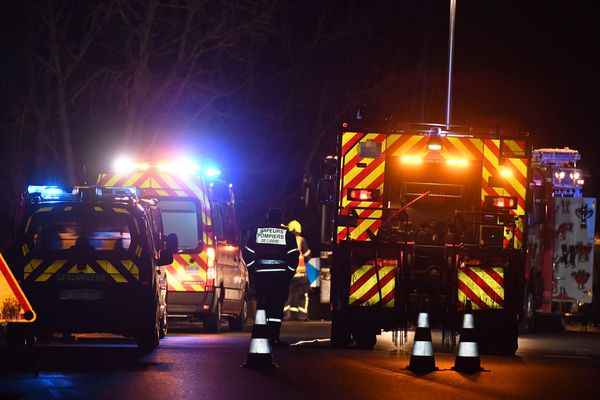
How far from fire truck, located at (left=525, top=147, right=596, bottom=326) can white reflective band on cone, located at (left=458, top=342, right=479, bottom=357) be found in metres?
10.3

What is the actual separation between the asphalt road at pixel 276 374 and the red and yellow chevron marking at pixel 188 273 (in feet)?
6.72

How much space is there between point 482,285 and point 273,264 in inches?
100

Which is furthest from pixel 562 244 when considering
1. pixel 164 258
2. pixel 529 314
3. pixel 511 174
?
pixel 164 258

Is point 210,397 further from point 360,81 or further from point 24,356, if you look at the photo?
point 360,81

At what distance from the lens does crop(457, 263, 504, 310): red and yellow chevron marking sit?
55.6 ft

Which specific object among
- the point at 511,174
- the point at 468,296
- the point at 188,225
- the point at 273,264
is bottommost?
the point at 468,296

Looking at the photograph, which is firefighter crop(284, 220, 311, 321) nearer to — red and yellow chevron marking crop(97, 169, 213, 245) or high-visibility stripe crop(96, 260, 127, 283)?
red and yellow chevron marking crop(97, 169, 213, 245)

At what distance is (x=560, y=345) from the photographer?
64.9 feet

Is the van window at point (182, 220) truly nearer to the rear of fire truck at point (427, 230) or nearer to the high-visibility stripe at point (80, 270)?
the rear of fire truck at point (427, 230)

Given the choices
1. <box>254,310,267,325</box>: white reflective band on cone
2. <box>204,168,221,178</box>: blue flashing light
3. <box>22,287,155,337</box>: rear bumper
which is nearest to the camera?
<box>254,310,267,325</box>: white reflective band on cone

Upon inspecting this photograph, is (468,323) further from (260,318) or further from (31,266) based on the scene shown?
(31,266)

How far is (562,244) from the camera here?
25.3m

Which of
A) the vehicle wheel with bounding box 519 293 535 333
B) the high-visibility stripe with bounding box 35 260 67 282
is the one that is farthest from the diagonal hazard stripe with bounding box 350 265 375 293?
the vehicle wheel with bounding box 519 293 535 333

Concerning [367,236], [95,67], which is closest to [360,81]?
[95,67]
